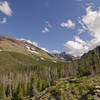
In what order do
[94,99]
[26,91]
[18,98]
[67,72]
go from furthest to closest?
[67,72], [26,91], [18,98], [94,99]

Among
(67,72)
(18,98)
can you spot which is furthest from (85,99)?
(67,72)

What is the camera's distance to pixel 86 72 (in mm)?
85188

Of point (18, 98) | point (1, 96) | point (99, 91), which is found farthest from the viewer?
point (1, 96)

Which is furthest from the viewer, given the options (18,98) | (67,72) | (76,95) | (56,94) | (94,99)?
(67,72)

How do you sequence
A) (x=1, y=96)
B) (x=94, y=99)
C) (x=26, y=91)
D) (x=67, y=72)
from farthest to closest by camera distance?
1. (x=67, y=72)
2. (x=26, y=91)
3. (x=1, y=96)
4. (x=94, y=99)

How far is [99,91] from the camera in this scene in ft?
89.8

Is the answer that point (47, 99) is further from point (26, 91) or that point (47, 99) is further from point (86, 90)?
point (26, 91)

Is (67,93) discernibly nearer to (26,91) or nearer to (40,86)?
(40,86)

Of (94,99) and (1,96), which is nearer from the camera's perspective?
(94,99)

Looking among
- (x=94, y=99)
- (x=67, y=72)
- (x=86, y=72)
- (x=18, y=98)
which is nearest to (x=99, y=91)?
(x=94, y=99)

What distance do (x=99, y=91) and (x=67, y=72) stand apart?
10552cm

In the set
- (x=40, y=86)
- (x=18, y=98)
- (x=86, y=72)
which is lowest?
(x=18, y=98)

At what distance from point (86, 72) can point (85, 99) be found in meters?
61.5

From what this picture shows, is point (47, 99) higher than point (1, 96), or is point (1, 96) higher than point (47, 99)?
point (47, 99)
